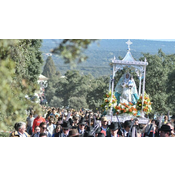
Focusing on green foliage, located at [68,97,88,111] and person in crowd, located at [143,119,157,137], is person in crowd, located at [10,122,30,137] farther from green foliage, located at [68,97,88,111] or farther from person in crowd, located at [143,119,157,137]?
green foliage, located at [68,97,88,111]

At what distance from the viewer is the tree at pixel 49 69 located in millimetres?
7709

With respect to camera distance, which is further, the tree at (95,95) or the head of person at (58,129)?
the tree at (95,95)

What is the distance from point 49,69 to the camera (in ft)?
27.1

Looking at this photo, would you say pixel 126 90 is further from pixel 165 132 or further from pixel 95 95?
pixel 165 132

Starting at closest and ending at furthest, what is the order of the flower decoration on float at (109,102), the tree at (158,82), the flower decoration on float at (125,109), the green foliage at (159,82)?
the flower decoration on float at (125,109) < the flower decoration on float at (109,102) < the green foliage at (159,82) < the tree at (158,82)

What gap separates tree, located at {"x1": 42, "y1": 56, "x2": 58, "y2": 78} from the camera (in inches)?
304

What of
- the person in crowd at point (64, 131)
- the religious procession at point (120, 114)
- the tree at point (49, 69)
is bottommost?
the person in crowd at point (64, 131)

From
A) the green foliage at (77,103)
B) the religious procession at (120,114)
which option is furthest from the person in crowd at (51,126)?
the green foliage at (77,103)

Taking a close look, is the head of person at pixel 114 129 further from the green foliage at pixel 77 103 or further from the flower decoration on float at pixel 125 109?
the flower decoration on float at pixel 125 109

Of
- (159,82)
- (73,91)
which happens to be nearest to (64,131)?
(73,91)

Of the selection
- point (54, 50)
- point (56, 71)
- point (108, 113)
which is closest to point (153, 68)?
point (108, 113)
